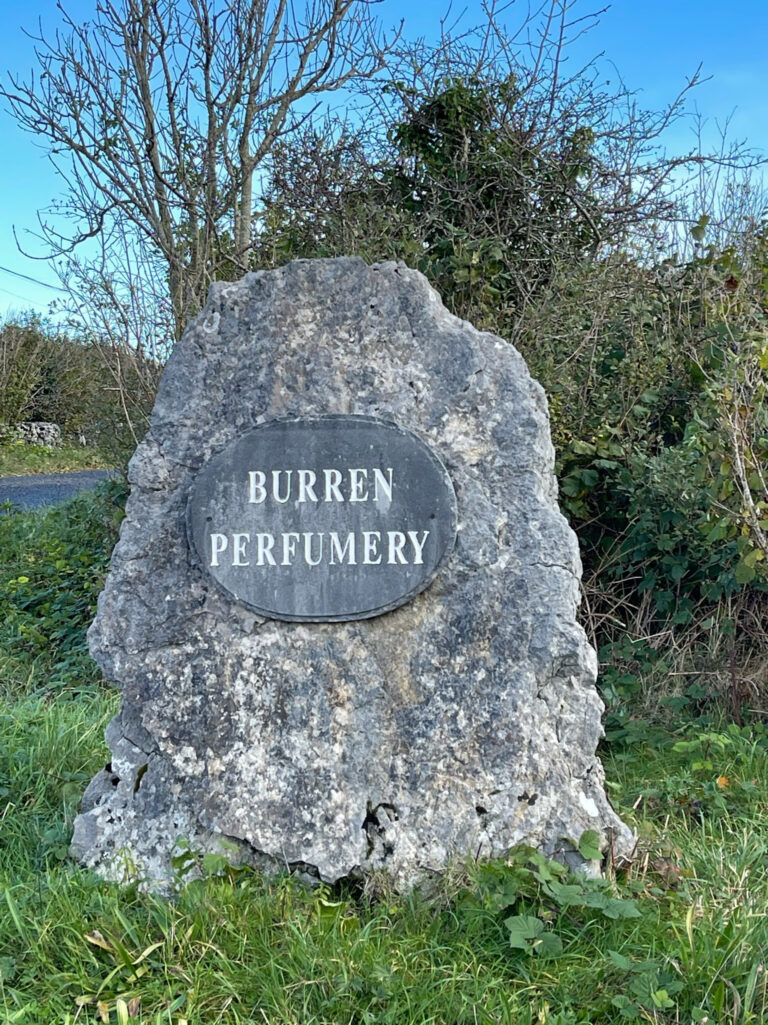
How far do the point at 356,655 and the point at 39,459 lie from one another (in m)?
13.3

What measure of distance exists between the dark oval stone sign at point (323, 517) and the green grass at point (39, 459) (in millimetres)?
11003

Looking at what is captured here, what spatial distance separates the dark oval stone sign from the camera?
8.28 feet

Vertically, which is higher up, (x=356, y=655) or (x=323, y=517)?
(x=323, y=517)

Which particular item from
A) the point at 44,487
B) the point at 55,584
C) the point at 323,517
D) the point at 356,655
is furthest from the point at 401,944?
the point at 44,487

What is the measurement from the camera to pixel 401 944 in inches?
85.1

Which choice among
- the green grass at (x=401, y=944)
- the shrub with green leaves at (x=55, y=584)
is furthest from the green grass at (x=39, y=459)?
the green grass at (x=401, y=944)

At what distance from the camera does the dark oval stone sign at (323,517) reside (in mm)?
2523

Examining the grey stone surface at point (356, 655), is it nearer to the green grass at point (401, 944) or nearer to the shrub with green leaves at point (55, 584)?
the green grass at point (401, 944)

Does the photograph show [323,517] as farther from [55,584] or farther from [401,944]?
[55,584]

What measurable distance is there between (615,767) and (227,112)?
4048 mm

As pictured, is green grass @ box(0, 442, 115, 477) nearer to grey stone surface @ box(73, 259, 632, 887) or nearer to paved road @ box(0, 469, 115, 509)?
paved road @ box(0, 469, 115, 509)

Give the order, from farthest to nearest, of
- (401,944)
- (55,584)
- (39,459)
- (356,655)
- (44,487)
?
(39,459), (44,487), (55,584), (356,655), (401,944)

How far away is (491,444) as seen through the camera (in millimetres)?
2602

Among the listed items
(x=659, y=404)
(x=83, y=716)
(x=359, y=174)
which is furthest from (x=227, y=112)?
(x=83, y=716)
